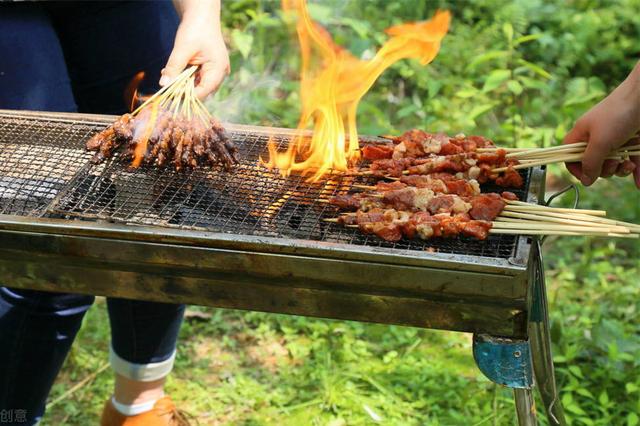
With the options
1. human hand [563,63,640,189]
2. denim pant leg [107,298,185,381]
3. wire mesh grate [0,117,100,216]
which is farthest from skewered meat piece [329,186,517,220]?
denim pant leg [107,298,185,381]

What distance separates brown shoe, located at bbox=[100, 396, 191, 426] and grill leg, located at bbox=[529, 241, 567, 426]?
1931mm

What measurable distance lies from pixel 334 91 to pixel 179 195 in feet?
3.17

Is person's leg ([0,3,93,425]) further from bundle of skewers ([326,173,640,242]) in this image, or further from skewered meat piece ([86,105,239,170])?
bundle of skewers ([326,173,640,242])

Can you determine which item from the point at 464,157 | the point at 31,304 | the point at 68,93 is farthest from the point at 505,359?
the point at 68,93

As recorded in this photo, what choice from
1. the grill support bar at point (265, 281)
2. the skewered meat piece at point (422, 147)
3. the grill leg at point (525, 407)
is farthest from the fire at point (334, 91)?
the grill leg at point (525, 407)

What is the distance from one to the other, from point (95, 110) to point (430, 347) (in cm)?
249

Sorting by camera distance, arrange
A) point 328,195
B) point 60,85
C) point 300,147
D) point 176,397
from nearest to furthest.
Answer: point 328,195
point 300,147
point 60,85
point 176,397

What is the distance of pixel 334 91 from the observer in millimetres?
3449

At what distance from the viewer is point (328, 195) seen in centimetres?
286

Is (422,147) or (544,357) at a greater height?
(422,147)

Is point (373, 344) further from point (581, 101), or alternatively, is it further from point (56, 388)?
point (581, 101)

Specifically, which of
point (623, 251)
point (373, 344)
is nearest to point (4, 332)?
point (373, 344)

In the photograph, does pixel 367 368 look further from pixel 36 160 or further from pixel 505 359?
pixel 36 160

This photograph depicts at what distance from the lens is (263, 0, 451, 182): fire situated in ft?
10.4
